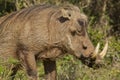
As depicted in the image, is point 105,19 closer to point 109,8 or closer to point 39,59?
point 109,8

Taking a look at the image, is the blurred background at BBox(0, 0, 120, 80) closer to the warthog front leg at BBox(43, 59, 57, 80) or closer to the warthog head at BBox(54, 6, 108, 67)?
the warthog front leg at BBox(43, 59, 57, 80)

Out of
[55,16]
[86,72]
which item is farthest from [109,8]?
[55,16]

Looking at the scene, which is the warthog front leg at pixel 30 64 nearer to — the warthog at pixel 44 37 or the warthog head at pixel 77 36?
the warthog at pixel 44 37

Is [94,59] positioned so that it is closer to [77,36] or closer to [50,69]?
[77,36]

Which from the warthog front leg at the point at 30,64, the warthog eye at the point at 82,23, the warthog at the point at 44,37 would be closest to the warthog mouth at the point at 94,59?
the warthog at the point at 44,37

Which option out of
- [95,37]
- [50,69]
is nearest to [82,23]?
[50,69]

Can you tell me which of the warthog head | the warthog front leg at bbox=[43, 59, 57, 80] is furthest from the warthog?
the warthog front leg at bbox=[43, 59, 57, 80]

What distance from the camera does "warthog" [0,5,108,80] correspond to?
584cm

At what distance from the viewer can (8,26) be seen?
596cm

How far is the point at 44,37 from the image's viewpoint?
588 centimetres

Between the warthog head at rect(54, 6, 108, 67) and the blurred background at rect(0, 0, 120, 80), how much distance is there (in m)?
0.52

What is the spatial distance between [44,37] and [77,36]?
0.40m

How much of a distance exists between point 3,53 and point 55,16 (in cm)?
74

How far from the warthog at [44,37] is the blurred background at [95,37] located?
1.01ft
